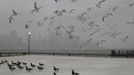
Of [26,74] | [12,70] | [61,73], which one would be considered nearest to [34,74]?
[26,74]

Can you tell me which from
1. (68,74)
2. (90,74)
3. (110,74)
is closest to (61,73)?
(68,74)

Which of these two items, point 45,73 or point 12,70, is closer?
point 45,73

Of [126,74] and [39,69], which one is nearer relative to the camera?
[126,74]

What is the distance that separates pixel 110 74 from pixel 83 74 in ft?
7.29

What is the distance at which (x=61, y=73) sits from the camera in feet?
76.8

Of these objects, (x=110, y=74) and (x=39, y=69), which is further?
(x=39, y=69)

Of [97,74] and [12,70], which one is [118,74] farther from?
[12,70]

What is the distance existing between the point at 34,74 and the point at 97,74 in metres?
5.32

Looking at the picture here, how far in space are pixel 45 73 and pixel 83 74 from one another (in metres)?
3.43

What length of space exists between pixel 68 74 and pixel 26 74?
3.67 metres

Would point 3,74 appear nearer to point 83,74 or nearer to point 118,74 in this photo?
point 83,74

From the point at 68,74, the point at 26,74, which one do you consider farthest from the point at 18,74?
the point at 68,74

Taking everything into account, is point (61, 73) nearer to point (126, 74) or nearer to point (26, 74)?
point (26, 74)

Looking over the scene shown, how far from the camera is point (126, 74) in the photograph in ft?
73.0
